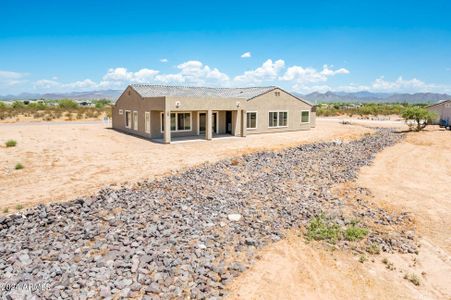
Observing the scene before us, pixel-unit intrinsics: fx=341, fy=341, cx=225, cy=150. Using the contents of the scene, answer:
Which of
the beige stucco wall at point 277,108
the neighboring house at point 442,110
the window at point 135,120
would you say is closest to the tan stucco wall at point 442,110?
the neighboring house at point 442,110

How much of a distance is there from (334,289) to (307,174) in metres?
10.2

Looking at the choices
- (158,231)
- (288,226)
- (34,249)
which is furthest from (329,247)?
(34,249)

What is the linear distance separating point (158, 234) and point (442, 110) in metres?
41.0

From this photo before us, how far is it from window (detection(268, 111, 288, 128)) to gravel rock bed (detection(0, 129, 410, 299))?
16.5 meters

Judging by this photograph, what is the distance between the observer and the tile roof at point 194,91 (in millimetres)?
28978

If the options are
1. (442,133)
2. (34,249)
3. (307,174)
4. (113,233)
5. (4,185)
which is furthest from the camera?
(442,133)

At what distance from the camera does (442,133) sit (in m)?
34.2

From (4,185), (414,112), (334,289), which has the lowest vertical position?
(334,289)

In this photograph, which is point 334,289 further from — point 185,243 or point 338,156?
point 338,156

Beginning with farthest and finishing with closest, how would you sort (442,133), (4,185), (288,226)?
(442,133), (4,185), (288,226)

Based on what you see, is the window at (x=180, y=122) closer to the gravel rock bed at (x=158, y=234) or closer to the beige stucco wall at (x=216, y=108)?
the beige stucco wall at (x=216, y=108)

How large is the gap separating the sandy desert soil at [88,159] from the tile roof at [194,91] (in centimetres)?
415

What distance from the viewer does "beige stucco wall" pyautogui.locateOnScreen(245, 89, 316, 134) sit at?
101ft

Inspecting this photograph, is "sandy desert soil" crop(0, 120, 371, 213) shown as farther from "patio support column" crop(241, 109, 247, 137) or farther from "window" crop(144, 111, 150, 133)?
"window" crop(144, 111, 150, 133)
